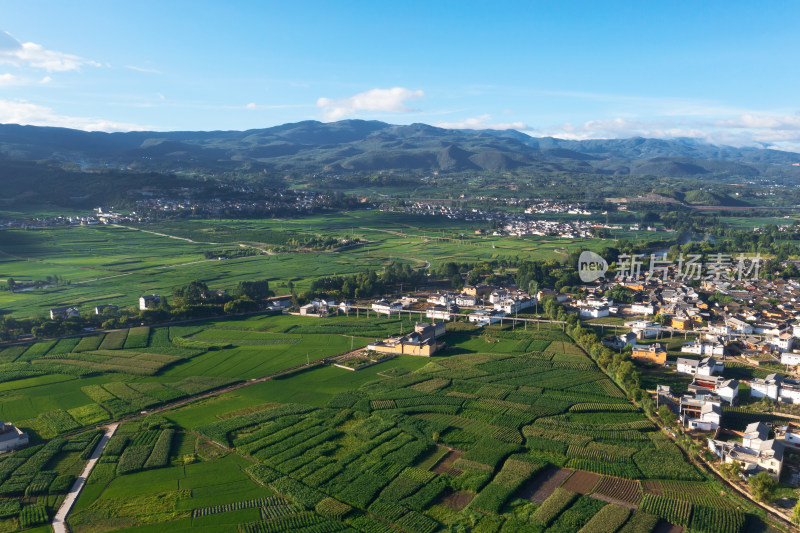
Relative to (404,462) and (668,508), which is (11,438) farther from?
(668,508)

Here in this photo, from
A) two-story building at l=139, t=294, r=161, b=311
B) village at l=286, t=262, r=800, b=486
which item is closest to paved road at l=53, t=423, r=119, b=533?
village at l=286, t=262, r=800, b=486

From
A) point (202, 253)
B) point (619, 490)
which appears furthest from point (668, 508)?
point (202, 253)

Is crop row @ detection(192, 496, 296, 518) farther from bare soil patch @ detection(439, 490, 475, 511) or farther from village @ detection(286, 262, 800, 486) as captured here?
village @ detection(286, 262, 800, 486)

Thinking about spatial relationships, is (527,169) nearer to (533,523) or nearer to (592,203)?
(592,203)

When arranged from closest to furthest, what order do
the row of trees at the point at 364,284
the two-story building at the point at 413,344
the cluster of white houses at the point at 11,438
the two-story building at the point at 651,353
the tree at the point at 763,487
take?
the tree at the point at 763,487 < the cluster of white houses at the point at 11,438 < the two-story building at the point at 651,353 < the two-story building at the point at 413,344 < the row of trees at the point at 364,284

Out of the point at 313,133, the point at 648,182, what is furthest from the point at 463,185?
the point at 313,133

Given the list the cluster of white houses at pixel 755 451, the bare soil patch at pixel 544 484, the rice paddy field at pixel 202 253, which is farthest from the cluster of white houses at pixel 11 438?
the cluster of white houses at pixel 755 451

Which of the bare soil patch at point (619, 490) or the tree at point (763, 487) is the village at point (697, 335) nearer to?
the tree at point (763, 487)
